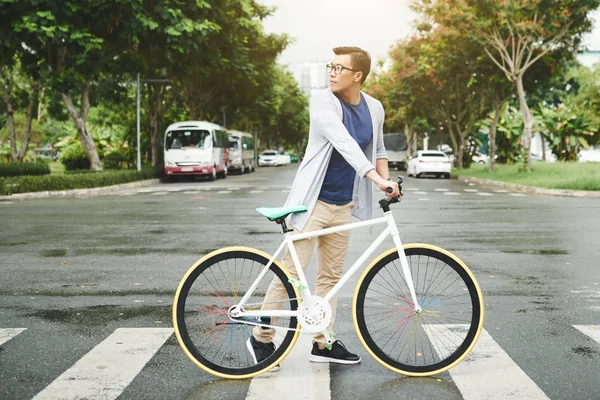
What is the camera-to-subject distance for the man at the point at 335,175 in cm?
466

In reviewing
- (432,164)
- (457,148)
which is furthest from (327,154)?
(457,148)

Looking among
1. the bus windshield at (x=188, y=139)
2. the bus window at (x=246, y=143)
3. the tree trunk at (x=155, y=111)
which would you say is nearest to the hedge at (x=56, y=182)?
the bus windshield at (x=188, y=139)

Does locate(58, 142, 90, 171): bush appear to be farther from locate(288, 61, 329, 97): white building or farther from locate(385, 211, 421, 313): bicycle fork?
locate(288, 61, 329, 97): white building

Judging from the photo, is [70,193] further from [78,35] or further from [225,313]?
[225,313]

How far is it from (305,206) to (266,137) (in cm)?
9108

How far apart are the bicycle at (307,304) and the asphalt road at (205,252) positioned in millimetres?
144

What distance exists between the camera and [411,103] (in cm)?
4816

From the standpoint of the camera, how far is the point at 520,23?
28.0 meters

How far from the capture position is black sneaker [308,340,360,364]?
16.1 feet

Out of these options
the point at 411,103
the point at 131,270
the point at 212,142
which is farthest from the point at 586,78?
the point at 131,270

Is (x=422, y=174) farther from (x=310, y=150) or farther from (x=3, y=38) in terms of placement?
(x=310, y=150)

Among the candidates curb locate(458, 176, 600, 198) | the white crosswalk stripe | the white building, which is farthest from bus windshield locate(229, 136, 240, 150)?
the white building

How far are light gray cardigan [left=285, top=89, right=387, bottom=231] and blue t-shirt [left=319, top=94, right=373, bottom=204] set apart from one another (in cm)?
5

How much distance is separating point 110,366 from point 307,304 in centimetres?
124
